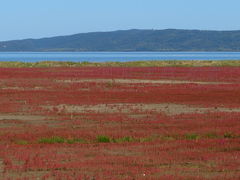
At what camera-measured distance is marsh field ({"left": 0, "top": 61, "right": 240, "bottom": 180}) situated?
14984 millimetres

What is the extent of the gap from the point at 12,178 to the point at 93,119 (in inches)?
499

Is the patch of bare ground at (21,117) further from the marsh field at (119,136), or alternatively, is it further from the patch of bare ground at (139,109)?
the patch of bare ground at (139,109)

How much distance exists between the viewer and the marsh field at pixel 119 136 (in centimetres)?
1498

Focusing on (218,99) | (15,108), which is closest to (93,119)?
(15,108)

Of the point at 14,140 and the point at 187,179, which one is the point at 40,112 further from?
the point at 187,179

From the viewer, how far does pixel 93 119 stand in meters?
26.6

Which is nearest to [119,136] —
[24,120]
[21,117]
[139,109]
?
[24,120]

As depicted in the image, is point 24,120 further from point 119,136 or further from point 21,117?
point 119,136

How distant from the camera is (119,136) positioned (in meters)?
20.9

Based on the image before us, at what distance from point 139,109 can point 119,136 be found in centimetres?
1040

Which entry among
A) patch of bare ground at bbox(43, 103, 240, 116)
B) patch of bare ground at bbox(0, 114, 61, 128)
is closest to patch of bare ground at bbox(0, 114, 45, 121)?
patch of bare ground at bbox(0, 114, 61, 128)

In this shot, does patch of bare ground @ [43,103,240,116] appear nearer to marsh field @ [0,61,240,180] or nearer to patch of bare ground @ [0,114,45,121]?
marsh field @ [0,61,240,180]

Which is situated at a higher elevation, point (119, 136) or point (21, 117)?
point (119, 136)

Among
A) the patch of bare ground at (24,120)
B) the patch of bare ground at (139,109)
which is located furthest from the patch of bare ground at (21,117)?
the patch of bare ground at (139,109)
